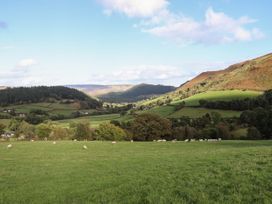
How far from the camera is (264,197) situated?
50.1 ft

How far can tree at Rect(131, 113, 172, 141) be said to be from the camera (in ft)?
309

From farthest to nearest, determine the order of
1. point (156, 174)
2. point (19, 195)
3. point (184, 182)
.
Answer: point (156, 174), point (19, 195), point (184, 182)

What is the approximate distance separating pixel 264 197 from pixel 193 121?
11737 centimetres

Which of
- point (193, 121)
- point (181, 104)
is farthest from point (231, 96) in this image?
point (193, 121)

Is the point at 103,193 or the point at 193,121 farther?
the point at 193,121

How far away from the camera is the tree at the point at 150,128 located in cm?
9419

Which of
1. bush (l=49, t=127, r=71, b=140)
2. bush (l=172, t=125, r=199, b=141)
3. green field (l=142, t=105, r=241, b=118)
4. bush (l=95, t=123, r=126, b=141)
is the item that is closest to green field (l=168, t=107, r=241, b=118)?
green field (l=142, t=105, r=241, b=118)

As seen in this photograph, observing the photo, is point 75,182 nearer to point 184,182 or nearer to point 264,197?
point 184,182

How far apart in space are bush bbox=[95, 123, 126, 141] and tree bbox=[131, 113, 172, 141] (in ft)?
12.3

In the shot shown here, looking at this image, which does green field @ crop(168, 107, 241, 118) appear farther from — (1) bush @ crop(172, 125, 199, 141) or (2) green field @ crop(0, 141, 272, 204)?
(2) green field @ crop(0, 141, 272, 204)

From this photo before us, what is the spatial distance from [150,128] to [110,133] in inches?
411

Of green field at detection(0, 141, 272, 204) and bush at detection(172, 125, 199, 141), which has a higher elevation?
green field at detection(0, 141, 272, 204)

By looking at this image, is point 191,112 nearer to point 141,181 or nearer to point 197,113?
point 197,113

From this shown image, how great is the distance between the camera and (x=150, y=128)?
9369 centimetres
